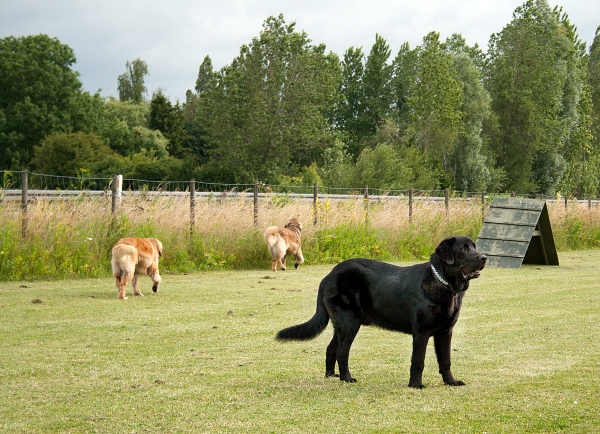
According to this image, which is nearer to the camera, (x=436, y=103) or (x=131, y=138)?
(x=436, y=103)

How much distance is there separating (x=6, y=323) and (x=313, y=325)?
15.4 ft

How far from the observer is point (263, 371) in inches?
254

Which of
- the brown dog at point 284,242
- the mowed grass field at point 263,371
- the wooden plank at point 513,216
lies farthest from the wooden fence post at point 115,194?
the wooden plank at point 513,216

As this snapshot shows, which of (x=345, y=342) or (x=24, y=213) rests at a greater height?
(x=24, y=213)

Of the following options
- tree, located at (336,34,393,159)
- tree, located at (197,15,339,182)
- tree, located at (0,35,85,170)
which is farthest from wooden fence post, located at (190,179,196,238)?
tree, located at (336,34,393,159)

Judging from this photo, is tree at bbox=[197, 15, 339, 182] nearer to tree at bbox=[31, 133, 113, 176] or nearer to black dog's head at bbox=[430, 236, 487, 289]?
tree at bbox=[31, 133, 113, 176]

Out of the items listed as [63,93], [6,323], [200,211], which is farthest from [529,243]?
[63,93]

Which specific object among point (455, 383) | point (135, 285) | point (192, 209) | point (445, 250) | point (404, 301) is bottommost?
point (135, 285)

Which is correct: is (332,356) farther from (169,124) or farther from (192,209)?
(169,124)

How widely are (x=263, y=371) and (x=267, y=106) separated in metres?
45.8

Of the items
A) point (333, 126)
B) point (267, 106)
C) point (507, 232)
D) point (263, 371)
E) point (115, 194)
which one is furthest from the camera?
point (333, 126)

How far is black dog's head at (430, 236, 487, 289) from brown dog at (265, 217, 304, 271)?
1056 cm

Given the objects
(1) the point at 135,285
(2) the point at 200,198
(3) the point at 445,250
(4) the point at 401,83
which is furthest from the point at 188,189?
(4) the point at 401,83

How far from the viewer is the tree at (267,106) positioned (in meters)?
51.2
